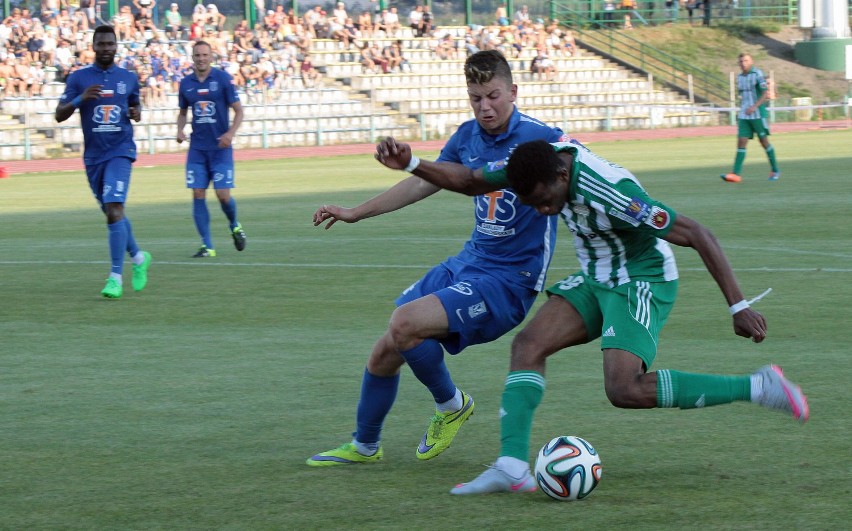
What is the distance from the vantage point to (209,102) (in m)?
13.8

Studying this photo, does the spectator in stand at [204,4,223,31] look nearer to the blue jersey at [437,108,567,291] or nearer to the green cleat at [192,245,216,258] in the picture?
the green cleat at [192,245,216,258]

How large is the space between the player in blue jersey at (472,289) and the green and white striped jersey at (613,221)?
32 cm

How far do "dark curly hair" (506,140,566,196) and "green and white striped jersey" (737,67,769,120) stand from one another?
17.6 metres

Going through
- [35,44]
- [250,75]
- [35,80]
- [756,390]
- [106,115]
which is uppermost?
[35,44]

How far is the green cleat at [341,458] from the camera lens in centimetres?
545

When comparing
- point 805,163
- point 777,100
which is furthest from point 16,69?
point 777,100

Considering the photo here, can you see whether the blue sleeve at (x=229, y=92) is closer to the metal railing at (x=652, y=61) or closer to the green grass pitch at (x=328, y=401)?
the green grass pitch at (x=328, y=401)

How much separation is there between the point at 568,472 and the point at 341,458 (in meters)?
1.14

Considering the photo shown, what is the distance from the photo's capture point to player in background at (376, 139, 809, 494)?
16.1ft

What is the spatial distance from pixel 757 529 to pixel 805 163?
844 inches

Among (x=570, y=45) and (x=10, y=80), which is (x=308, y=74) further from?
(x=570, y=45)

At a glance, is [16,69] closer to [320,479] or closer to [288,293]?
[288,293]

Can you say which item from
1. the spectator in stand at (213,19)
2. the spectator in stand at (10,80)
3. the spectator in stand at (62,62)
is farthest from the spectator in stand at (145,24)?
the spectator in stand at (10,80)

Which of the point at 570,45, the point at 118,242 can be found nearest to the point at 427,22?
the point at 570,45
